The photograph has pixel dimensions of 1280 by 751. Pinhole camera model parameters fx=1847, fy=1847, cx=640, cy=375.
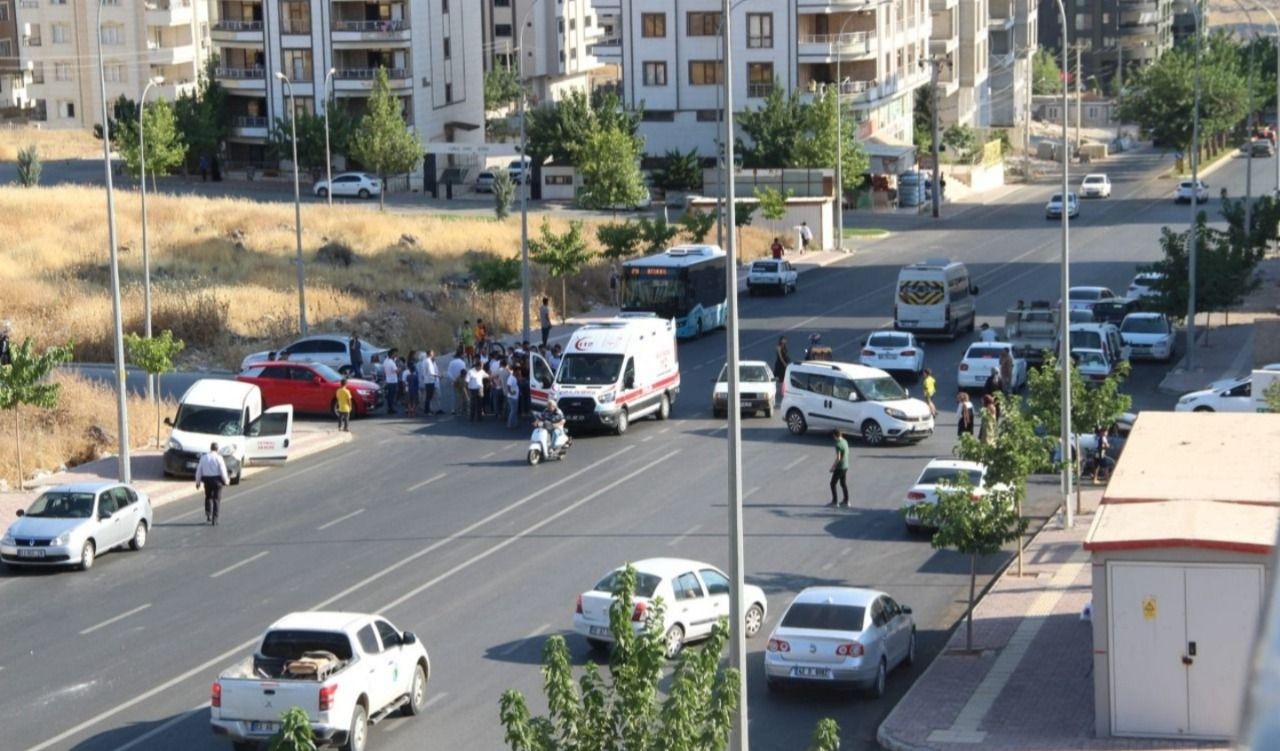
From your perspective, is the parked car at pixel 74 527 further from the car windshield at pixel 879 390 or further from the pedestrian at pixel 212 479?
the car windshield at pixel 879 390

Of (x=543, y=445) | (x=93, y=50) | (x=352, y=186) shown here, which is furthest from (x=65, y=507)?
(x=93, y=50)

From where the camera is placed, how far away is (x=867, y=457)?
3775cm

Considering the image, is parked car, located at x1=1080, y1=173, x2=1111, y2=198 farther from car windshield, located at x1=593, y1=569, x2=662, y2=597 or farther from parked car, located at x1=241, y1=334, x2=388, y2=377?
car windshield, located at x1=593, y1=569, x2=662, y2=597

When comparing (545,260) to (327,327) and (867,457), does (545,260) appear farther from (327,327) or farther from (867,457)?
(867,457)

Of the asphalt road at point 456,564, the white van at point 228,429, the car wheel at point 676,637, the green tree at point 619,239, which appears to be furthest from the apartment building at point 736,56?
the car wheel at point 676,637

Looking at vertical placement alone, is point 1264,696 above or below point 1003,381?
above

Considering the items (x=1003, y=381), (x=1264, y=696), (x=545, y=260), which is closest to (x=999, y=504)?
(x=1003, y=381)

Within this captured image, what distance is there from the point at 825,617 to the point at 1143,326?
29.5 meters

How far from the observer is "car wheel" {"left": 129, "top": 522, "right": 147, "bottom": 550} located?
98.2ft

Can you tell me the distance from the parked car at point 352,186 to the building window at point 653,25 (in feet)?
57.0

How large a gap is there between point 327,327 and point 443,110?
52400 millimetres

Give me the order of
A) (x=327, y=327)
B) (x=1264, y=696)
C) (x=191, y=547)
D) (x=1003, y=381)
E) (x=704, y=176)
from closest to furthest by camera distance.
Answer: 1. (x=1264, y=696)
2. (x=191, y=547)
3. (x=1003, y=381)
4. (x=327, y=327)
5. (x=704, y=176)

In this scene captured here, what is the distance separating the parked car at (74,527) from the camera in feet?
92.4

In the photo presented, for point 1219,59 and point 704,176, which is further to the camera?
point 1219,59
